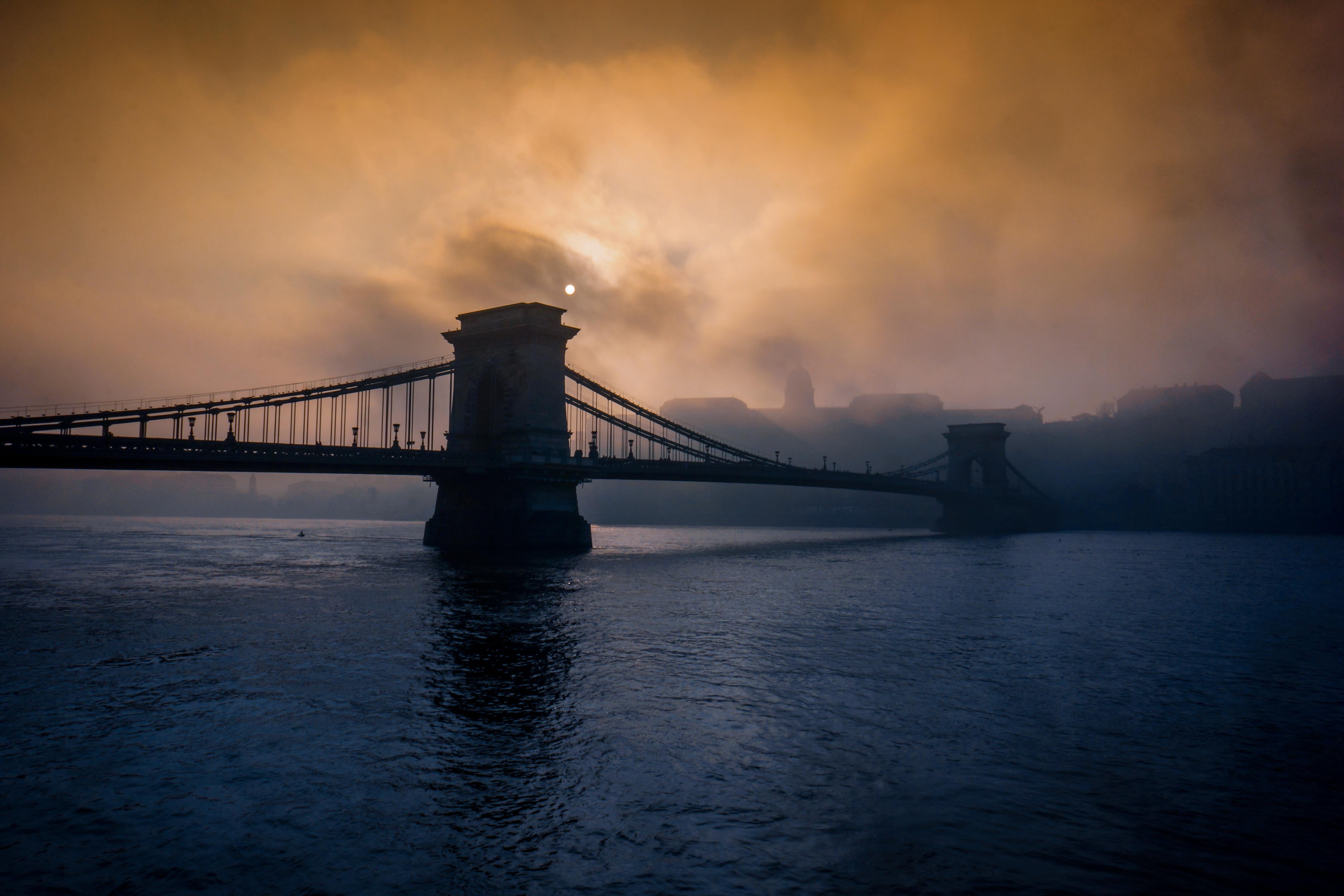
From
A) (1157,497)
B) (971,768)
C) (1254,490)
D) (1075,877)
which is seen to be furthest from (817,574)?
(1157,497)

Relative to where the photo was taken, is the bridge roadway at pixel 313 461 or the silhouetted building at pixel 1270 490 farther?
the silhouetted building at pixel 1270 490

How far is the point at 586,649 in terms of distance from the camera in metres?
19.0

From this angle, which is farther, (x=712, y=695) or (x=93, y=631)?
(x=93, y=631)

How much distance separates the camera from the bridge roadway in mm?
33281

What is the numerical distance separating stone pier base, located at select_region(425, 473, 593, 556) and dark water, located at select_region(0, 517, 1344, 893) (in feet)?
75.7

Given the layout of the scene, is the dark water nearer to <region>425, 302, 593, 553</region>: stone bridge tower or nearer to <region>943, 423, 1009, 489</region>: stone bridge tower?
<region>425, 302, 593, 553</region>: stone bridge tower

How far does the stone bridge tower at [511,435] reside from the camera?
50594 mm

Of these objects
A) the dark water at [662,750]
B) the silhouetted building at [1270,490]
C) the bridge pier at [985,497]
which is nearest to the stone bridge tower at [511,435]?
the dark water at [662,750]

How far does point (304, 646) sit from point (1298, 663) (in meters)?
25.4

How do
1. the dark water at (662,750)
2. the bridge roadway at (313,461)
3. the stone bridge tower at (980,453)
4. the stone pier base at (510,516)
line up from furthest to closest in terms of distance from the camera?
the stone bridge tower at (980,453)
the stone pier base at (510,516)
the bridge roadway at (313,461)
the dark water at (662,750)

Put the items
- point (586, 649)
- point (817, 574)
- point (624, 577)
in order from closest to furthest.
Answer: point (586, 649) → point (624, 577) → point (817, 574)

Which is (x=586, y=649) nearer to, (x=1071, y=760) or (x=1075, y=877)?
(x=1071, y=760)

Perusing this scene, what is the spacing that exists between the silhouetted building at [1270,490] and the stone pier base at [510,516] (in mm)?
120040

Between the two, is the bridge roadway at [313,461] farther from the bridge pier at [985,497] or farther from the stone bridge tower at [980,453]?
the stone bridge tower at [980,453]
